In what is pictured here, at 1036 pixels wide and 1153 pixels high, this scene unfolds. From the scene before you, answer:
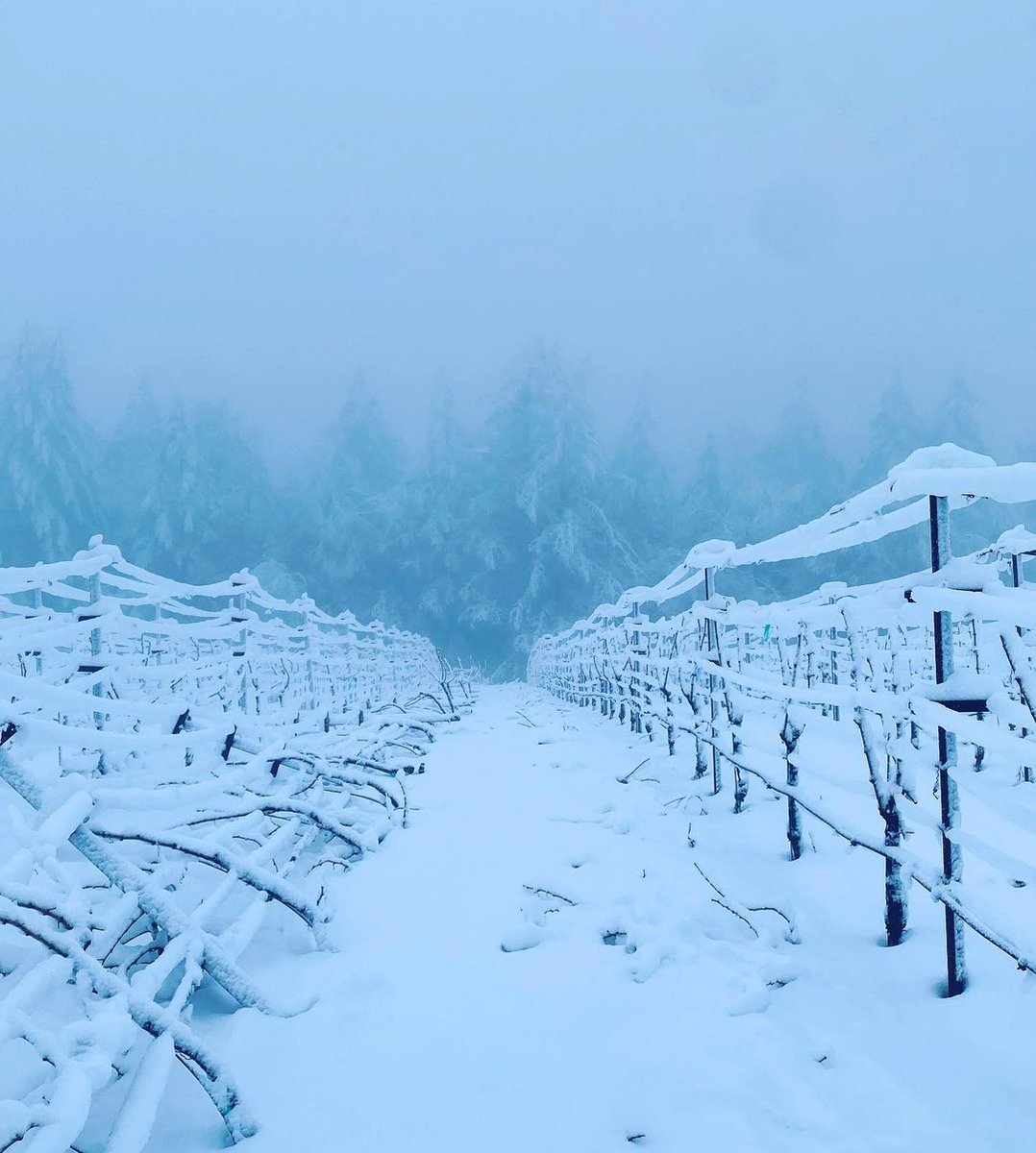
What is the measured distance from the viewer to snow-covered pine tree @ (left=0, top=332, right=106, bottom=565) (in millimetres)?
49656

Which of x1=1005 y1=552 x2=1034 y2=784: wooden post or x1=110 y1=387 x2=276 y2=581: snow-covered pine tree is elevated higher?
x1=110 y1=387 x2=276 y2=581: snow-covered pine tree

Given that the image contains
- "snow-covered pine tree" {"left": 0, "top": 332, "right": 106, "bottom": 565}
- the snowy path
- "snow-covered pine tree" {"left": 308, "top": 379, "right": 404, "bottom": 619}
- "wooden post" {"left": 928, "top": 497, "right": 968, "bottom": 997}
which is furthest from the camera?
"snow-covered pine tree" {"left": 308, "top": 379, "right": 404, "bottom": 619}

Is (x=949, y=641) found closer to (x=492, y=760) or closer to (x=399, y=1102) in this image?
(x=399, y=1102)

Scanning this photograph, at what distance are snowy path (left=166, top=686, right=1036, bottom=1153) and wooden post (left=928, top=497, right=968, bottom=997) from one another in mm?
81

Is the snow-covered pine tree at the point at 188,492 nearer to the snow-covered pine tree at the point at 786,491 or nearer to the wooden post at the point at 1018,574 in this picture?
the snow-covered pine tree at the point at 786,491

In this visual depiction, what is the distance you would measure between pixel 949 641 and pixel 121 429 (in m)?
68.2

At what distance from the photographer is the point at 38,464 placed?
50.2 m

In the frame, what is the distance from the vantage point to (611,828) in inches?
185

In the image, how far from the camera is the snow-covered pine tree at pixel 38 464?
4966cm

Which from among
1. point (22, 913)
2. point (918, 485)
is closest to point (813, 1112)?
point (918, 485)

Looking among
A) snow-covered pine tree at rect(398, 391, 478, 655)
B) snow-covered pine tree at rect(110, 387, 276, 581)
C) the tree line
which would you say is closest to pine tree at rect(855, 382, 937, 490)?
the tree line

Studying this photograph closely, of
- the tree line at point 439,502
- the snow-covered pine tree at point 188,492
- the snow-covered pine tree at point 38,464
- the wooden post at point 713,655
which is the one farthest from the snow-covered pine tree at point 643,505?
the wooden post at point 713,655

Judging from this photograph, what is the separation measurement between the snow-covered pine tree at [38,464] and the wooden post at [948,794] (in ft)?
187

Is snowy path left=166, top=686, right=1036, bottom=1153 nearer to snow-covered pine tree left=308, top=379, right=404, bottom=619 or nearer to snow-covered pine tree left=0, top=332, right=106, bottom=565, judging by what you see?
snow-covered pine tree left=308, top=379, right=404, bottom=619
